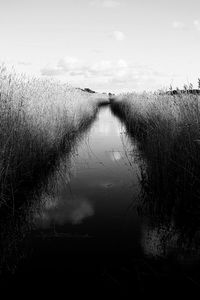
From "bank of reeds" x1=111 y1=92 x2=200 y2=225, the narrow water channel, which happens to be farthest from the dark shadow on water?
the narrow water channel

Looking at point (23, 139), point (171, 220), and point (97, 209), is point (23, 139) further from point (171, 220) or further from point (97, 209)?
point (171, 220)

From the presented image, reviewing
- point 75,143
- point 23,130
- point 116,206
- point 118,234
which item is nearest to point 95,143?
point 75,143

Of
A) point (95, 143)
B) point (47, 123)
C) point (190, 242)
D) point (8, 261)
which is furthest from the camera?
point (95, 143)

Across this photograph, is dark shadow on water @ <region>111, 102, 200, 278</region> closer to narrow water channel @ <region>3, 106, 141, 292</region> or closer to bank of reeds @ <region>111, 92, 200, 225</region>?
bank of reeds @ <region>111, 92, 200, 225</region>

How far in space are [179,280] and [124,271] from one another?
1.45ft

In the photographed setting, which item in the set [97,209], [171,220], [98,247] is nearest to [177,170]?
[171,220]

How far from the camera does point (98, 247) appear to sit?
3.32 meters

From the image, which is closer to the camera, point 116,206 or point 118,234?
point 118,234

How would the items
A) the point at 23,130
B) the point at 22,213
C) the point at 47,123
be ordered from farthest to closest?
1. the point at 47,123
2. the point at 23,130
3. the point at 22,213

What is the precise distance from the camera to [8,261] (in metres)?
3.02

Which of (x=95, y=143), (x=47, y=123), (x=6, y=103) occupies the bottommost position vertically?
(x=95, y=143)

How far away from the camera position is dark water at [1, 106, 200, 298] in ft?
8.71

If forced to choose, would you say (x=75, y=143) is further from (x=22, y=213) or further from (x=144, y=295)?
(x=144, y=295)

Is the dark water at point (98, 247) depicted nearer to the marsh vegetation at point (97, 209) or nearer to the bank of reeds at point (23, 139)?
the marsh vegetation at point (97, 209)
